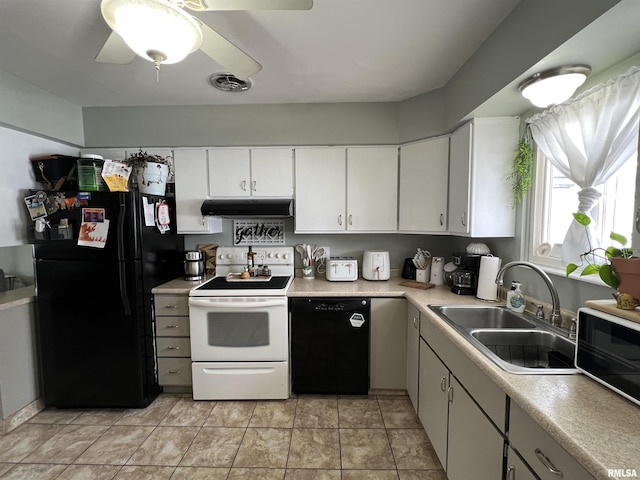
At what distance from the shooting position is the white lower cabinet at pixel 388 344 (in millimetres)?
2096

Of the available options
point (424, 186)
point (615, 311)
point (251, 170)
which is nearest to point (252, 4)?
point (251, 170)

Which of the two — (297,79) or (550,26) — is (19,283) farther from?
(550,26)

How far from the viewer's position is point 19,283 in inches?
89.7

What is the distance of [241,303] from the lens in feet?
6.61

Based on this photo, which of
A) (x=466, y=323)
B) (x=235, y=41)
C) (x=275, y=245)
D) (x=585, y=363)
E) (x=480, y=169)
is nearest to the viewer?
(x=585, y=363)

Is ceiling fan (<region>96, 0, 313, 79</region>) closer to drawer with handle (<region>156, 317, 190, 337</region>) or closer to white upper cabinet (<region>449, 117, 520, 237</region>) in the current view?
white upper cabinet (<region>449, 117, 520, 237</region>)

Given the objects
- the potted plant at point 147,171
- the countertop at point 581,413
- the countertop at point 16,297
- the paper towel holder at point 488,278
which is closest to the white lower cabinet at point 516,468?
the countertop at point 581,413

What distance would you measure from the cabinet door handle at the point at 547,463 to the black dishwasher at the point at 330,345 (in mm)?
1306

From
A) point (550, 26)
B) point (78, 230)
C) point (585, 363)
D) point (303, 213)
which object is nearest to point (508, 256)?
point (585, 363)

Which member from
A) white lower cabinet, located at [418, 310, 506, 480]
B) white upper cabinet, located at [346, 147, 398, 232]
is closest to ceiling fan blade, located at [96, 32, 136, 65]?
white upper cabinet, located at [346, 147, 398, 232]

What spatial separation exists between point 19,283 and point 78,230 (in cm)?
99

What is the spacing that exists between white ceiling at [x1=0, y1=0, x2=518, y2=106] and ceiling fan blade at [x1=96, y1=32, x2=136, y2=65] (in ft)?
0.85

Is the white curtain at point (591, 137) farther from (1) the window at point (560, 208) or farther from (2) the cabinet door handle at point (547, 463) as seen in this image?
(2) the cabinet door handle at point (547, 463)

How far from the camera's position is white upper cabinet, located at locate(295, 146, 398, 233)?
2381mm
